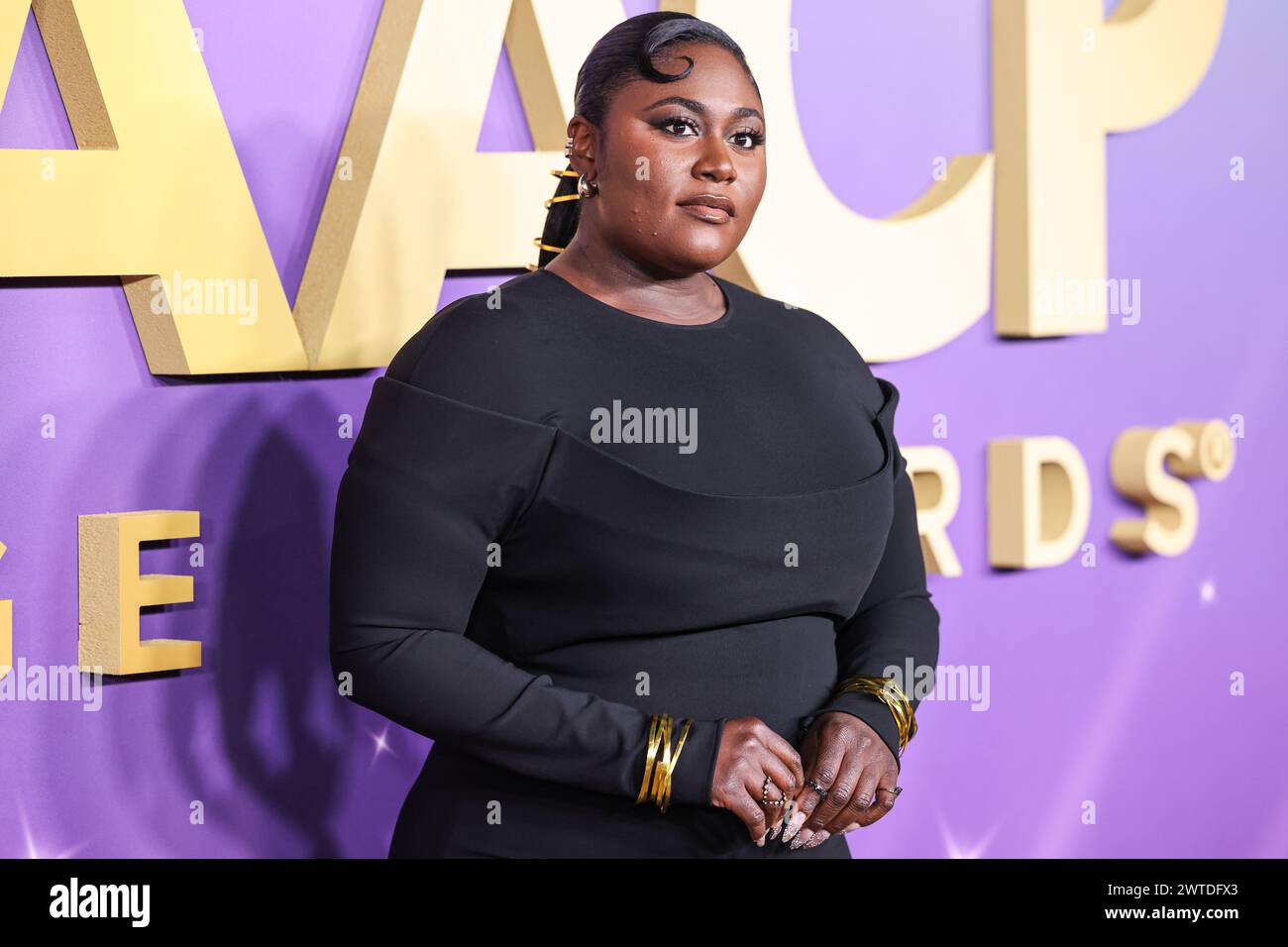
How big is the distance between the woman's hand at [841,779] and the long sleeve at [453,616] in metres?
0.10

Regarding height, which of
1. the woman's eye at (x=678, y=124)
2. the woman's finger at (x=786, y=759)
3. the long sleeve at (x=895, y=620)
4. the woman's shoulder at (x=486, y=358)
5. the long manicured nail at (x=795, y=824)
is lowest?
the long manicured nail at (x=795, y=824)

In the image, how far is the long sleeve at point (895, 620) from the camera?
5.09 ft

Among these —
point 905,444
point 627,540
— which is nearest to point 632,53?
point 627,540

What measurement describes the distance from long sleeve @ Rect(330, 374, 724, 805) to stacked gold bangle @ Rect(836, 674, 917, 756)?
0.19 metres

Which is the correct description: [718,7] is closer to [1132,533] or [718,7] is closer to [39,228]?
[39,228]

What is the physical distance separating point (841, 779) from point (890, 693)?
131 millimetres

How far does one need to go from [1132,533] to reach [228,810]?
1487 mm

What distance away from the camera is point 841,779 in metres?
1.41

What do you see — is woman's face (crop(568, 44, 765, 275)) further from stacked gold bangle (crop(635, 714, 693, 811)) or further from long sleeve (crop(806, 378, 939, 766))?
stacked gold bangle (crop(635, 714, 693, 811))

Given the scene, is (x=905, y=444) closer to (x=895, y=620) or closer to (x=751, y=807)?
(x=895, y=620)

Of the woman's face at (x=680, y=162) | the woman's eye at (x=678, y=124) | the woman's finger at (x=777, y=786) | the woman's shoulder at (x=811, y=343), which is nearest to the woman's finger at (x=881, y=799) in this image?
the woman's finger at (x=777, y=786)

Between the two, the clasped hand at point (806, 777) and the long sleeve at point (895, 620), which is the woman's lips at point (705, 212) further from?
the clasped hand at point (806, 777)

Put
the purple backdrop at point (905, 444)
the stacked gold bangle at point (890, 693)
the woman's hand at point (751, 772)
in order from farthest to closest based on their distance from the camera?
1. the purple backdrop at point (905, 444)
2. the stacked gold bangle at point (890, 693)
3. the woman's hand at point (751, 772)

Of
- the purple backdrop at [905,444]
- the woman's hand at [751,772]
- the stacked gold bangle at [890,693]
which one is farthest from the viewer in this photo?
the purple backdrop at [905,444]
